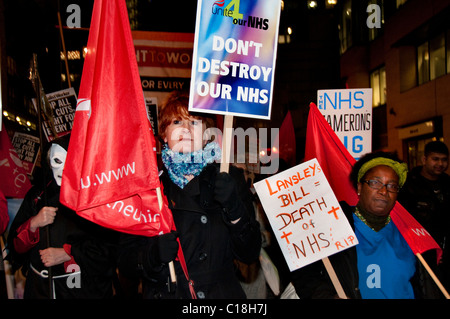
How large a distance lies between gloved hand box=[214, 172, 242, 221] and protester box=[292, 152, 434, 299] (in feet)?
2.18

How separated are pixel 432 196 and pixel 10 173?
5117mm

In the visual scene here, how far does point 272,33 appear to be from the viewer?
313 centimetres

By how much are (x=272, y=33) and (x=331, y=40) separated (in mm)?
25091

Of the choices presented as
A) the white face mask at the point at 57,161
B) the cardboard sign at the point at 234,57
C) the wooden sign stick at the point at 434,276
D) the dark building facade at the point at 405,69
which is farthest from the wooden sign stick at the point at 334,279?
the dark building facade at the point at 405,69

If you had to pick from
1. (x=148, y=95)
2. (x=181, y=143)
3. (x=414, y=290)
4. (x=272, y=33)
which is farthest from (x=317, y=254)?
(x=148, y=95)

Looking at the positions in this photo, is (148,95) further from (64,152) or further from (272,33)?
(272,33)

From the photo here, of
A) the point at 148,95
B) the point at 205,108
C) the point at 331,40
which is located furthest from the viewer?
the point at 331,40

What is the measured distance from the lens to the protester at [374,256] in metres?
2.79

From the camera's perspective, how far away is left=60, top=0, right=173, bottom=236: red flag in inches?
105

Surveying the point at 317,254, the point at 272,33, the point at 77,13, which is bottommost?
the point at 317,254

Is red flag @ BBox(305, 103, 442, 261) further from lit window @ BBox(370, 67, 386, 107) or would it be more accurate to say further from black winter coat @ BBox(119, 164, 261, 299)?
lit window @ BBox(370, 67, 386, 107)

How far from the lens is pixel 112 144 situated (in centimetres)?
273

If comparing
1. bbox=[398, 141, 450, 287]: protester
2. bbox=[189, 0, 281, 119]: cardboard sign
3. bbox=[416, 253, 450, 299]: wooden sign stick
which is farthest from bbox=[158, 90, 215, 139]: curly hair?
bbox=[398, 141, 450, 287]: protester

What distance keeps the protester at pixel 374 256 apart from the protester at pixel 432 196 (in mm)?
2155
